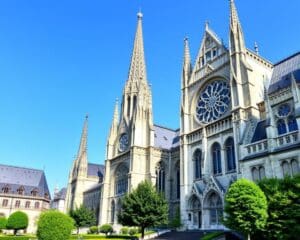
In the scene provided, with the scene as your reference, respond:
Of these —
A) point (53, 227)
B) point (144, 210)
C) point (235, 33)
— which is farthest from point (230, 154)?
point (53, 227)

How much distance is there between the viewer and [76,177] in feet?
289

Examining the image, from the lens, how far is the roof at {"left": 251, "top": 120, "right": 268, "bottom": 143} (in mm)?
33256

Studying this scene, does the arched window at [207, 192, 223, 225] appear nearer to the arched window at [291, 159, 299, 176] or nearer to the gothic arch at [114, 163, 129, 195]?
the arched window at [291, 159, 299, 176]

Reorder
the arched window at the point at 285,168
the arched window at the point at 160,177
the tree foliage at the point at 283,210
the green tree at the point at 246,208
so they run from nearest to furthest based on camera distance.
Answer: the tree foliage at the point at 283,210, the green tree at the point at 246,208, the arched window at the point at 285,168, the arched window at the point at 160,177

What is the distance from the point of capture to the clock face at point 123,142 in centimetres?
6215

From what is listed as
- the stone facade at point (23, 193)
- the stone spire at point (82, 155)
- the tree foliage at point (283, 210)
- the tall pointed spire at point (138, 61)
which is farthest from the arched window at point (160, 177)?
the stone facade at point (23, 193)

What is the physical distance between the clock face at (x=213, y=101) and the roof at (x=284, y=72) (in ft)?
20.6

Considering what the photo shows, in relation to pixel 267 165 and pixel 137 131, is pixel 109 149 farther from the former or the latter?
pixel 267 165

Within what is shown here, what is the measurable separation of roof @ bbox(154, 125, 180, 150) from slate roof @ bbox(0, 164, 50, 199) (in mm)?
45525

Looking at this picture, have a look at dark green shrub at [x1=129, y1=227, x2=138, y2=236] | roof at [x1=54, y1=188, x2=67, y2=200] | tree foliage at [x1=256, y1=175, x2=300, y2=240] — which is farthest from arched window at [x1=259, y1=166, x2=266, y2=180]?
roof at [x1=54, y1=188, x2=67, y2=200]

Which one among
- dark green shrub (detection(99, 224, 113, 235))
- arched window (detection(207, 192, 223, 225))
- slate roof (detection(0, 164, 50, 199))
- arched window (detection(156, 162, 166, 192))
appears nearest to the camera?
arched window (detection(207, 192, 223, 225))

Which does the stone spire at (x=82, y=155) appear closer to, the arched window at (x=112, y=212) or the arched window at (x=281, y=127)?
the arched window at (x=112, y=212)

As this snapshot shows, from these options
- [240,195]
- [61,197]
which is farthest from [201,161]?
[61,197]

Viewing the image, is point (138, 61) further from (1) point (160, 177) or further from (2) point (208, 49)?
(1) point (160, 177)
